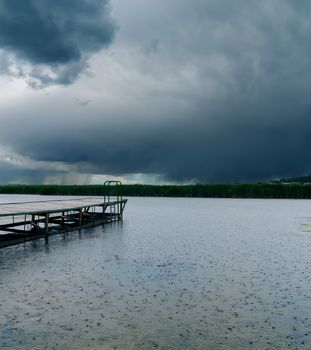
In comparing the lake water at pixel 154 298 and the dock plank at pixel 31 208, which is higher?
the dock plank at pixel 31 208

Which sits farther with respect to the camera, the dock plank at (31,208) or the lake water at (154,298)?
the dock plank at (31,208)

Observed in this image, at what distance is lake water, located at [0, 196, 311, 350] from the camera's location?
28.5 feet

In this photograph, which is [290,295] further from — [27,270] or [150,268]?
[27,270]

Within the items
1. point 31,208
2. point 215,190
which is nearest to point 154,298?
point 31,208

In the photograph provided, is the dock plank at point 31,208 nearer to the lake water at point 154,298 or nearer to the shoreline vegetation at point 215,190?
the lake water at point 154,298

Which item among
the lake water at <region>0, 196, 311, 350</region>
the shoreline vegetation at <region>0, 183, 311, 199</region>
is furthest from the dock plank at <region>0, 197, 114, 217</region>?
the shoreline vegetation at <region>0, 183, 311, 199</region>

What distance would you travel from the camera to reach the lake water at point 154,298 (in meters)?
8.68

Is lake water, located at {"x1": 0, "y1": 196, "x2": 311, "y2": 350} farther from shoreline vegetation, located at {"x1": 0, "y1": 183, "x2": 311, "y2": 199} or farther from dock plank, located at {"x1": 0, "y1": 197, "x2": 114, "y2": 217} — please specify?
shoreline vegetation, located at {"x1": 0, "y1": 183, "x2": 311, "y2": 199}

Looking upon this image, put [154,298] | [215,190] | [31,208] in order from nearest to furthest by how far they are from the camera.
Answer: [154,298], [31,208], [215,190]

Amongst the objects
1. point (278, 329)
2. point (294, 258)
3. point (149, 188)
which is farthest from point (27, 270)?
point (149, 188)

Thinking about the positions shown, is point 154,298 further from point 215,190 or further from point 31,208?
point 215,190

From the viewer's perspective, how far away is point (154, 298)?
11.9m

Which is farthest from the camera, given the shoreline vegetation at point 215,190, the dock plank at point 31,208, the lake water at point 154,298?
the shoreline vegetation at point 215,190

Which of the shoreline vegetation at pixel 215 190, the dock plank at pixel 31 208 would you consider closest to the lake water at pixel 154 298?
the dock plank at pixel 31 208
